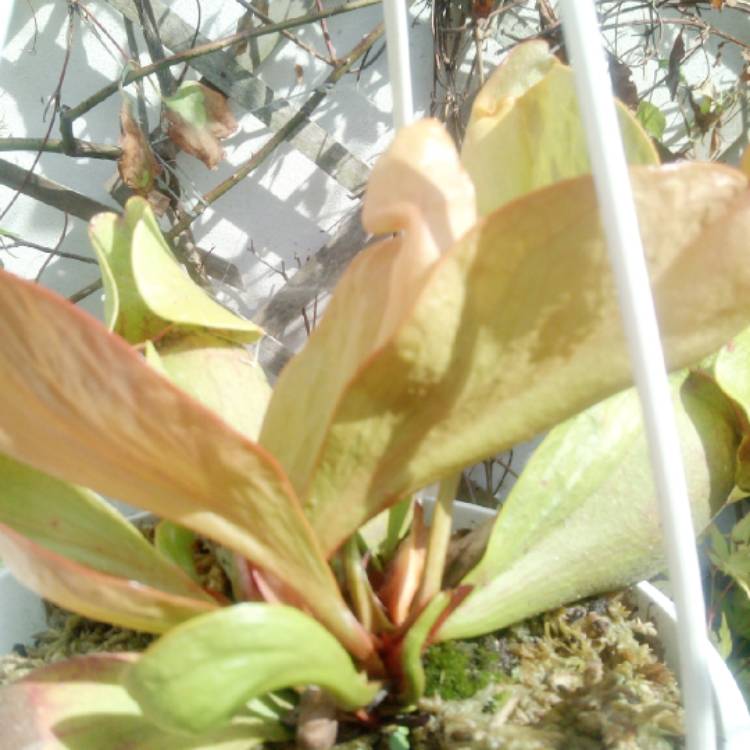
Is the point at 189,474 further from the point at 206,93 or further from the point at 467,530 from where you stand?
the point at 206,93

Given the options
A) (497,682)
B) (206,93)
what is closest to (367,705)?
(497,682)

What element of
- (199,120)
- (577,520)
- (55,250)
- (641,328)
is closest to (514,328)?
(641,328)

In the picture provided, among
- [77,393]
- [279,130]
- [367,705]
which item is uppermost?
[279,130]

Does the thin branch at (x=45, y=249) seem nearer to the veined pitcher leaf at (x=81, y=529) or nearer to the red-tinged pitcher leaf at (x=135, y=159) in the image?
the red-tinged pitcher leaf at (x=135, y=159)

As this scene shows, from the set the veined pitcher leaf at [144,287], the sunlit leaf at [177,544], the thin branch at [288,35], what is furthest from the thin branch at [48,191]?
the sunlit leaf at [177,544]

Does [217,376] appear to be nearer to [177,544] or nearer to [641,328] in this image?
[177,544]

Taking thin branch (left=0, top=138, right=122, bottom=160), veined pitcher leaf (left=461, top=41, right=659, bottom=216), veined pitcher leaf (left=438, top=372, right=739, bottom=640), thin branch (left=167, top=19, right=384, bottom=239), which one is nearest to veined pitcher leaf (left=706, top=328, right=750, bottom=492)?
veined pitcher leaf (left=438, top=372, right=739, bottom=640)
